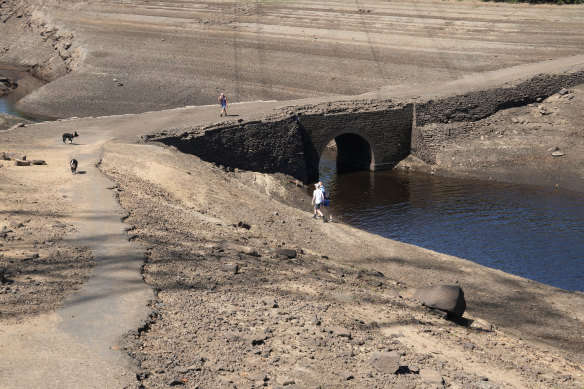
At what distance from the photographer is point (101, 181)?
71.6 feet

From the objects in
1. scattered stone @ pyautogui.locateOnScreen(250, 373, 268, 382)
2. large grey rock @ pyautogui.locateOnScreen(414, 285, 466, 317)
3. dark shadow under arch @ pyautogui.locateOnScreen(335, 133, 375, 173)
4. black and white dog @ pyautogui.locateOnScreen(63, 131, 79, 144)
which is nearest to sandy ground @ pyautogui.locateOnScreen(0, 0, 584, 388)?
scattered stone @ pyautogui.locateOnScreen(250, 373, 268, 382)

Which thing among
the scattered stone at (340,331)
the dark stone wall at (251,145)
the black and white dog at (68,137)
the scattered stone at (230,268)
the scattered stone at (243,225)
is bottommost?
the scattered stone at (340,331)

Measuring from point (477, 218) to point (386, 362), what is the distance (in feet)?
60.7

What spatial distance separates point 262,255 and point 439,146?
22.2 metres

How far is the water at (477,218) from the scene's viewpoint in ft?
80.2

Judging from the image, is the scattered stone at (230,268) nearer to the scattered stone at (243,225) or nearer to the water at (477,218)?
the scattered stone at (243,225)

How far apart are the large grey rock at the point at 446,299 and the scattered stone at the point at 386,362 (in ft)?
13.7

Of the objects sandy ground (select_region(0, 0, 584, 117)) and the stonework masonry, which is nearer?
the stonework masonry

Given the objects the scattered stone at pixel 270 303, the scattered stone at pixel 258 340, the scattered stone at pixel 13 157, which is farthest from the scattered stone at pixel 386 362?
the scattered stone at pixel 13 157

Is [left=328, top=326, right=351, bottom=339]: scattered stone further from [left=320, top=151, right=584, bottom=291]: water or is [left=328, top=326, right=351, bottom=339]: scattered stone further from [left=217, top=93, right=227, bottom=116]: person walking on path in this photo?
[left=217, top=93, right=227, bottom=116]: person walking on path

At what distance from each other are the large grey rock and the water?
24.3 ft

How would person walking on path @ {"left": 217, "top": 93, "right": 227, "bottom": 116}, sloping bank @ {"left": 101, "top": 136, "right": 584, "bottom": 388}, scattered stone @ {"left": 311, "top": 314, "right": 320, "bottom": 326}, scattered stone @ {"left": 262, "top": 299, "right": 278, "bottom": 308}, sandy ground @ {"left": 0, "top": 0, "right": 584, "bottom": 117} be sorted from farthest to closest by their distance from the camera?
sandy ground @ {"left": 0, "top": 0, "right": 584, "bottom": 117}, person walking on path @ {"left": 217, "top": 93, "right": 227, "bottom": 116}, scattered stone @ {"left": 262, "top": 299, "right": 278, "bottom": 308}, scattered stone @ {"left": 311, "top": 314, "right": 320, "bottom": 326}, sloping bank @ {"left": 101, "top": 136, "right": 584, "bottom": 388}

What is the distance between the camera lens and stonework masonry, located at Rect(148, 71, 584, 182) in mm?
31625

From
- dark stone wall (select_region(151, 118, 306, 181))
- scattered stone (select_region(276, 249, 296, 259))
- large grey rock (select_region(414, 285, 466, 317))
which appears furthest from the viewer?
dark stone wall (select_region(151, 118, 306, 181))
